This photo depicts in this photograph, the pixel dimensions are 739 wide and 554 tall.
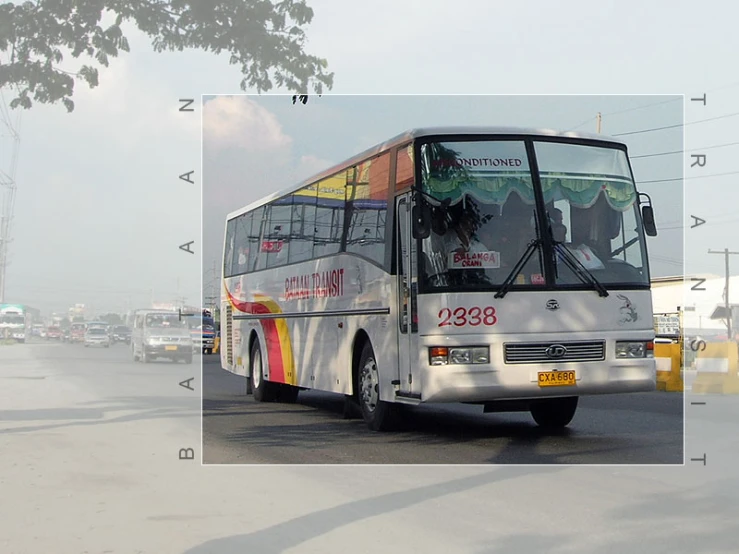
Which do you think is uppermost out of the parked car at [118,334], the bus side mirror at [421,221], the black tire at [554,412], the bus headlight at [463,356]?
the bus side mirror at [421,221]

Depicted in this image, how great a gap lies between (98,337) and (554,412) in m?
47.3

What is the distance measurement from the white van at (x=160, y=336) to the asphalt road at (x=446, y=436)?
17.4 meters

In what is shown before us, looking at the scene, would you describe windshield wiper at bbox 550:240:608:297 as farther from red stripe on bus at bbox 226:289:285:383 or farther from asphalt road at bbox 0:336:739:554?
red stripe on bus at bbox 226:289:285:383

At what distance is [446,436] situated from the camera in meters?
13.4

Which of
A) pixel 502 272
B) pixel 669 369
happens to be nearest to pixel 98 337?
pixel 669 369

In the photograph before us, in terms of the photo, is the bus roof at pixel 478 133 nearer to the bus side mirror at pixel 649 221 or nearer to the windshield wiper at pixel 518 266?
the bus side mirror at pixel 649 221

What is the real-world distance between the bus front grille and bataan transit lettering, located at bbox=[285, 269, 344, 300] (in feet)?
11.3

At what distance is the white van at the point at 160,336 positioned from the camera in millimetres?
35475

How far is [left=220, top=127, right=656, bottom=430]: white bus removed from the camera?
38.5ft

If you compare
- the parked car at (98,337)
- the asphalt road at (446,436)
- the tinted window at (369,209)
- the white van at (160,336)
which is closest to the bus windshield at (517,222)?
the tinted window at (369,209)

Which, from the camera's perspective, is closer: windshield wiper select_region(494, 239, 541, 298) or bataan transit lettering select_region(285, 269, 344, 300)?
windshield wiper select_region(494, 239, 541, 298)

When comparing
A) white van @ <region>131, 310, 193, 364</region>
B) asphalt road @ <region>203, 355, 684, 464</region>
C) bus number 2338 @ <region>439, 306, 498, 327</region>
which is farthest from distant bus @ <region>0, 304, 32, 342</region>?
bus number 2338 @ <region>439, 306, 498, 327</region>

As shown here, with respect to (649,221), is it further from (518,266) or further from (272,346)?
(272,346)

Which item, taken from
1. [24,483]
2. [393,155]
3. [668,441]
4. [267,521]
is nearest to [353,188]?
[393,155]
